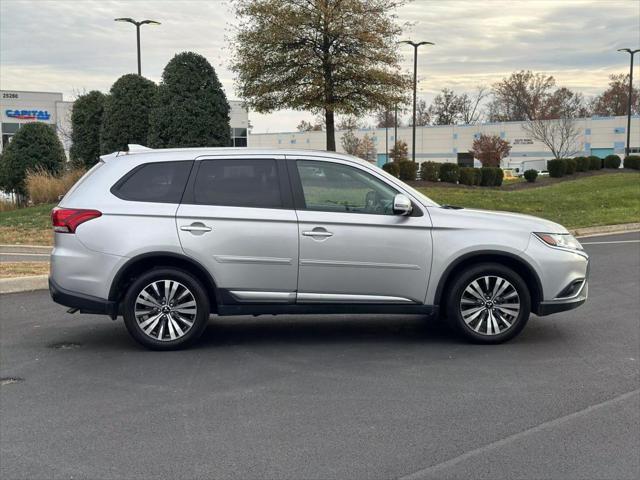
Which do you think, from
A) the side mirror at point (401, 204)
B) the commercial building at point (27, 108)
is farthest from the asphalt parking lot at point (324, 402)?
the commercial building at point (27, 108)

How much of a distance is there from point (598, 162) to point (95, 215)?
37822 millimetres

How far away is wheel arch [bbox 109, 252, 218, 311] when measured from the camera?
622cm

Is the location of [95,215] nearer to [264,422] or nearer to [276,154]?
[276,154]

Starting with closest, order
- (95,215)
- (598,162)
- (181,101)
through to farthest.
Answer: (95,215)
(181,101)
(598,162)

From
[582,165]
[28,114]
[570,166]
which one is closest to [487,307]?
[570,166]

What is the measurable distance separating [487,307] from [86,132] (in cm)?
1978

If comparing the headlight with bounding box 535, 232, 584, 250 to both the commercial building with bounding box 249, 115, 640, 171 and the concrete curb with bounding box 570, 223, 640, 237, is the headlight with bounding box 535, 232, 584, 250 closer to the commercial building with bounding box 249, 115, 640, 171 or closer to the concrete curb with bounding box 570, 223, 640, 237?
the concrete curb with bounding box 570, 223, 640, 237

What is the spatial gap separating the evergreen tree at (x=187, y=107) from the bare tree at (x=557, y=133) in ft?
189

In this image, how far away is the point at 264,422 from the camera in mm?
4648

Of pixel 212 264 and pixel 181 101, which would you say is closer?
pixel 212 264

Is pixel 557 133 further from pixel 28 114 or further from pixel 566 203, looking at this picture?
pixel 566 203

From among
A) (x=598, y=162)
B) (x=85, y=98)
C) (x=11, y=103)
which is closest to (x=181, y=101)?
(x=85, y=98)

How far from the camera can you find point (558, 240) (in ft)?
21.5

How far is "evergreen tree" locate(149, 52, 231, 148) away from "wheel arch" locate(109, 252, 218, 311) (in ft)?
41.4
